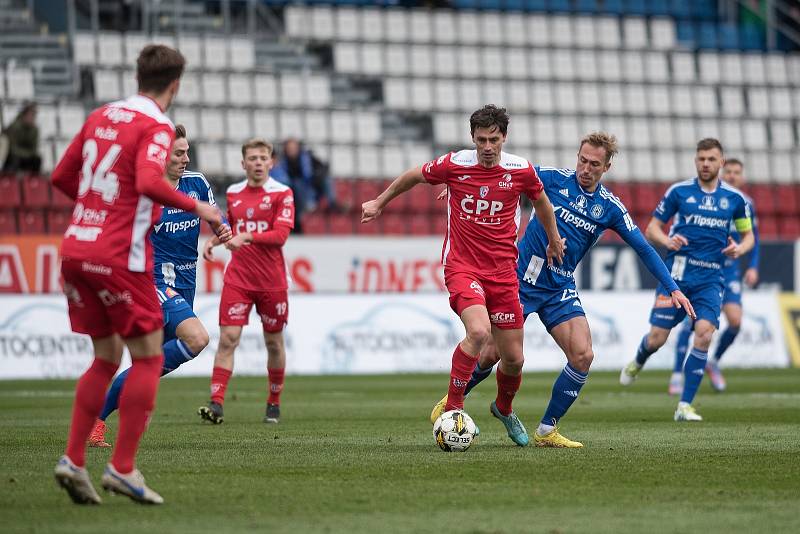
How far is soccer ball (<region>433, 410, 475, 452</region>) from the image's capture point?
8898 mm

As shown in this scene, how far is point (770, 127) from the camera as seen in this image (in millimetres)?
30547

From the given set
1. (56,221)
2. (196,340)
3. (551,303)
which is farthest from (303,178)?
(551,303)

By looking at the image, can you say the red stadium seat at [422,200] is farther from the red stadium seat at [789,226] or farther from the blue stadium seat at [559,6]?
the blue stadium seat at [559,6]

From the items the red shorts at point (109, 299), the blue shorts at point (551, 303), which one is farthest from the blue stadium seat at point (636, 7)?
the red shorts at point (109, 299)

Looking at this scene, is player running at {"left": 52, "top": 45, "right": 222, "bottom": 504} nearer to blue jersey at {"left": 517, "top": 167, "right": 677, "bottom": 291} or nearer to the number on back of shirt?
the number on back of shirt

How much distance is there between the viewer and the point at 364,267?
22.4 m

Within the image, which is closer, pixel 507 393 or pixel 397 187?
pixel 397 187

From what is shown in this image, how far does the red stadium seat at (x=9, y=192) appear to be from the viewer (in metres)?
22.2

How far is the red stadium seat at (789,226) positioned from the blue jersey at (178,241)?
62.9 feet

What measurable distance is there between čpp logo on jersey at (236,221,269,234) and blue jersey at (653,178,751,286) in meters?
3.92

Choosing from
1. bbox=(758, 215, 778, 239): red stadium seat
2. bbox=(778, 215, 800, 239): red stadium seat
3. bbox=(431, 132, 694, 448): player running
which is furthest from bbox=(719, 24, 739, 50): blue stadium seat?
bbox=(431, 132, 694, 448): player running

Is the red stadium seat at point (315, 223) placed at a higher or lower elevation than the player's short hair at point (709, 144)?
lower

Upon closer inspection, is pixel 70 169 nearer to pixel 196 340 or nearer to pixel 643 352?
pixel 196 340

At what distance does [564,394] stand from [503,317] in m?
0.81
